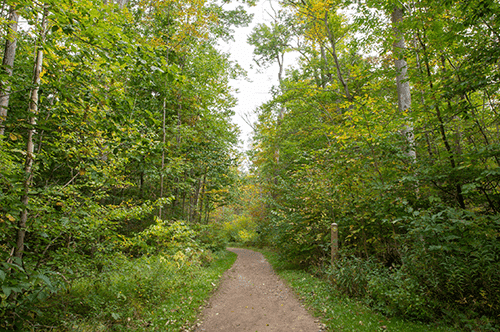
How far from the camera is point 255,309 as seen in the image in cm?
626

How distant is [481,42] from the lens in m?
3.83

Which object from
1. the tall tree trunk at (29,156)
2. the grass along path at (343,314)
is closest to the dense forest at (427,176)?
the grass along path at (343,314)

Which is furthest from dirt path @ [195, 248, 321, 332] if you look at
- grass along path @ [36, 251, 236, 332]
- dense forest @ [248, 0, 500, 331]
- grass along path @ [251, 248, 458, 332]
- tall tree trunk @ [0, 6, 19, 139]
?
tall tree trunk @ [0, 6, 19, 139]

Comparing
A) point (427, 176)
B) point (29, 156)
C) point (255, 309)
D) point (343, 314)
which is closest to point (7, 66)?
point (29, 156)

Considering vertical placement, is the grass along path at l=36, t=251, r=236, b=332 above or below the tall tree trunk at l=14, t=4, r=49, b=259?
below

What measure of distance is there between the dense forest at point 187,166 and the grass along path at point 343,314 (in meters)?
0.25

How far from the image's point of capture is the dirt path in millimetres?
5188

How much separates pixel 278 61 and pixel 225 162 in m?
12.8

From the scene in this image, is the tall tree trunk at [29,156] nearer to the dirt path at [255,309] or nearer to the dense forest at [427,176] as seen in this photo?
the dirt path at [255,309]

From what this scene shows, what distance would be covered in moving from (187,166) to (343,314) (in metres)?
7.29

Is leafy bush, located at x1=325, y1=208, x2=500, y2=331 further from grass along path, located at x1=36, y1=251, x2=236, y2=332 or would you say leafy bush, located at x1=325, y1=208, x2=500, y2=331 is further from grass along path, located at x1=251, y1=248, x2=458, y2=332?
grass along path, located at x1=36, y1=251, x2=236, y2=332

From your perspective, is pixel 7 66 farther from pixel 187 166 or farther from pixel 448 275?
pixel 187 166

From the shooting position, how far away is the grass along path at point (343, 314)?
4.37 meters

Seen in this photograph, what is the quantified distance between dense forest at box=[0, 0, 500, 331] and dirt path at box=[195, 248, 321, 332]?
55 centimetres
